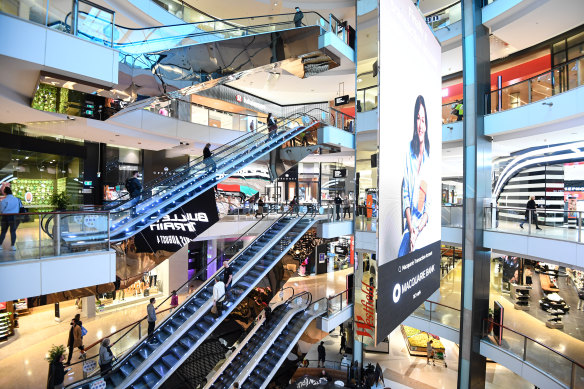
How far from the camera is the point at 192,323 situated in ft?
24.5

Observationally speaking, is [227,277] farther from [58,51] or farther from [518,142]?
[518,142]

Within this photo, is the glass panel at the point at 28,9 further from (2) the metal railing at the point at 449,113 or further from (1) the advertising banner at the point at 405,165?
(2) the metal railing at the point at 449,113

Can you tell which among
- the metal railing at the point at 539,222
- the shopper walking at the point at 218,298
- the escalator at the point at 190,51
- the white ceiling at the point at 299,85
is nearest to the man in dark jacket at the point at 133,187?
the escalator at the point at 190,51

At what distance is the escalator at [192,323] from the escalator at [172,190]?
8.29 feet

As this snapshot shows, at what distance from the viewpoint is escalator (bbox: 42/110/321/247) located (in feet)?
16.5

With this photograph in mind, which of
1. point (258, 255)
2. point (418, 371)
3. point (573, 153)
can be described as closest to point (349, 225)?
point (258, 255)

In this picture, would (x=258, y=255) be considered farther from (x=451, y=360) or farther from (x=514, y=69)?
(x=514, y=69)

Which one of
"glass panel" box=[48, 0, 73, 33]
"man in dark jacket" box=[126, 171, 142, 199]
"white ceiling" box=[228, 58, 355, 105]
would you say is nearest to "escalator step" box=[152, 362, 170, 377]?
"man in dark jacket" box=[126, 171, 142, 199]

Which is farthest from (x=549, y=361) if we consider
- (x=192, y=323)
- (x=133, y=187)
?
(x=133, y=187)

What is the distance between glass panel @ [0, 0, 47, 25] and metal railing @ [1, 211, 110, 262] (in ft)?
8.77

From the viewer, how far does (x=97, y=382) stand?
6133mm

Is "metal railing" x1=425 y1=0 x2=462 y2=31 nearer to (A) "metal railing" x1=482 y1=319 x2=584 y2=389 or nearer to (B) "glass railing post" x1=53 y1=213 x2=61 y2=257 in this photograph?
(A) "metal railing" x1=482 y1=319 x2=584 y2=389

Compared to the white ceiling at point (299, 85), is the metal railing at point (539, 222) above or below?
below

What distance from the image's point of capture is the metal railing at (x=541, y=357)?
6660 millimetres
